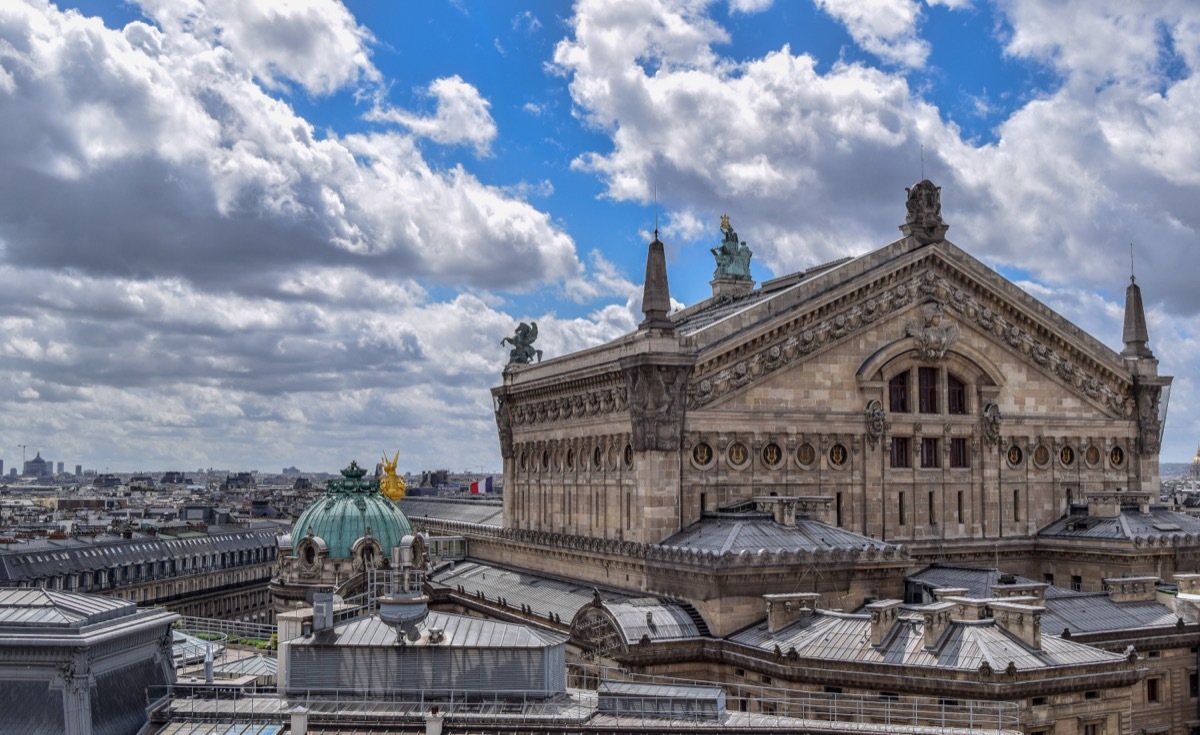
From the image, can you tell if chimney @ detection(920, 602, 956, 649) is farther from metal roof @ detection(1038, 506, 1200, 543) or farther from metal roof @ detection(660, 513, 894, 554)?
metal roof @ detection(1038, 506, 1200, 543)

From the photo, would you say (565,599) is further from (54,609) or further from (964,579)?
(54,609)

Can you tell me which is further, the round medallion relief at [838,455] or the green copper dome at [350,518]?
the green copper dome at [350,518]

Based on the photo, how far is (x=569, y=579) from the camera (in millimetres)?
81000

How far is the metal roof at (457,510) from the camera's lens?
11453 cm

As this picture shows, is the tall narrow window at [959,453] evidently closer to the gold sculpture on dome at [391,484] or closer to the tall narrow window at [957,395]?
the tall narrow window at [957,395]

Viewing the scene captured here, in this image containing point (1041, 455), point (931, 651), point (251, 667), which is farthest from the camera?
point (1041, 455)

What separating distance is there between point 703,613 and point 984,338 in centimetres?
2628

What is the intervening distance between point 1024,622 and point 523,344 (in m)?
49.9

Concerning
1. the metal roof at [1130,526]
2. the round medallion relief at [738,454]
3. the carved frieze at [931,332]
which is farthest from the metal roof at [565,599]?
the metal roof at [1130,526]

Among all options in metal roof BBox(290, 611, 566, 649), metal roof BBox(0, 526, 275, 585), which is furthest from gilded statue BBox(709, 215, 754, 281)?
metal roof BBox(0, 526, 275, 585)

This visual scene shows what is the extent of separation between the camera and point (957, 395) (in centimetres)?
7894

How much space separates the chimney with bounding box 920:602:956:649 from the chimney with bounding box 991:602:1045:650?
2.33m

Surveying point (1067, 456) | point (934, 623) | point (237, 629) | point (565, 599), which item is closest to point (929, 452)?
point (1067, 456)

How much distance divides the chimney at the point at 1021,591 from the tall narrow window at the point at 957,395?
1574 centimetres
